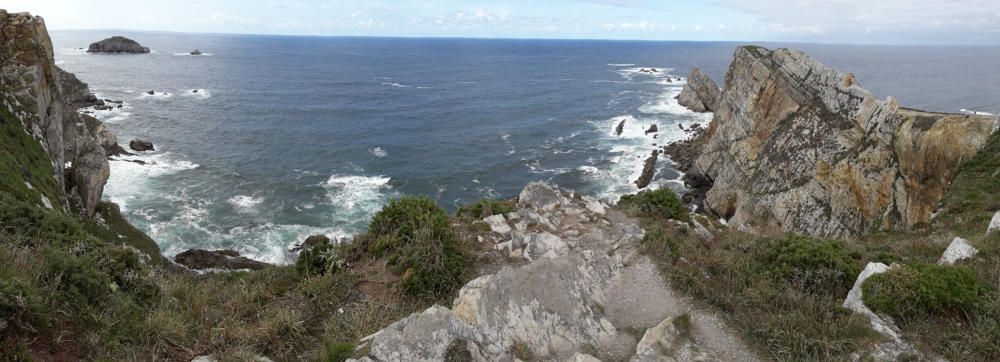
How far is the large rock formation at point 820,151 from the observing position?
27.9 meters

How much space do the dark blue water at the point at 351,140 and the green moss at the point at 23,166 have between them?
7557 millimetres

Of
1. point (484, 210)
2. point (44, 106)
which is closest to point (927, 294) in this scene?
point (484, 210)

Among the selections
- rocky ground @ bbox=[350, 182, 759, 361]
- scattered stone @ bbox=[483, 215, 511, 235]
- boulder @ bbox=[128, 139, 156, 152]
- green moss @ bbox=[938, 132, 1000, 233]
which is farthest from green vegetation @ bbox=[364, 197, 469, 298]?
boulder @ bbox=[128, 139, 156, 152]

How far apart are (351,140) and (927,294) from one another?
6068 cm

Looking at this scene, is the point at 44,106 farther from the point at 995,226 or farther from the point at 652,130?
the point at 652,130

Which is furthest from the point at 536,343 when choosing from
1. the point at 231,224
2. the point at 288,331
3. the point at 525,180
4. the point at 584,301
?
the point at 525,180

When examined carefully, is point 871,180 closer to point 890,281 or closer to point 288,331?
point 890,281

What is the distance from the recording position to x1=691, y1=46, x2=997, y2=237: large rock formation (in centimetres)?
2792

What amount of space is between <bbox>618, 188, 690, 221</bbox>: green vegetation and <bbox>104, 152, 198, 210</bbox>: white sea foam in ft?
138

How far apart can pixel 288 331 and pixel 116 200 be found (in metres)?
43.7

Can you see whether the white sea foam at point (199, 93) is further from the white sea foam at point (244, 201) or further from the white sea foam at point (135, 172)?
the white sea foam at point (244, 201)

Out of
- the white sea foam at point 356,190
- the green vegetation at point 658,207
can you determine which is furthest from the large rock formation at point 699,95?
the green vegetation at point 658,207

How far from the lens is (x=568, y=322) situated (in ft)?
33.3

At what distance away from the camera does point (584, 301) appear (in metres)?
10.8
